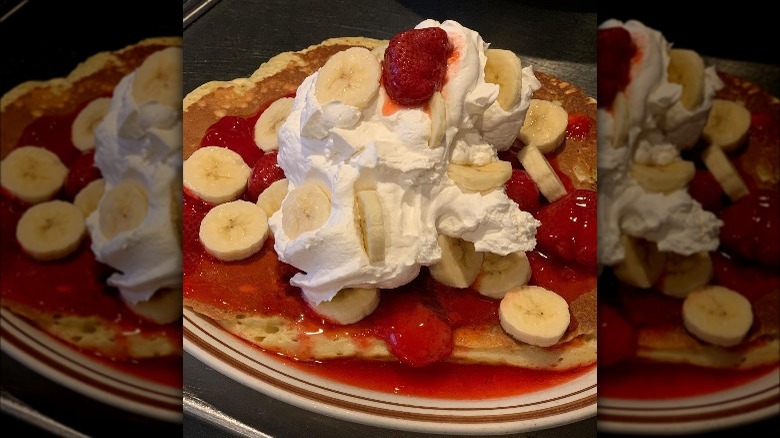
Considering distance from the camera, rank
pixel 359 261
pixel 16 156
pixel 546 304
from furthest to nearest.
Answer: pixel 546 304 < pixel 359 261 < pixel 16 156

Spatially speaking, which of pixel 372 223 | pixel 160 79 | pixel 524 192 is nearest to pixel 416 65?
pixel 372 223

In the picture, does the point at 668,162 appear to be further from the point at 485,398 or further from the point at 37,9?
the point at 37,9

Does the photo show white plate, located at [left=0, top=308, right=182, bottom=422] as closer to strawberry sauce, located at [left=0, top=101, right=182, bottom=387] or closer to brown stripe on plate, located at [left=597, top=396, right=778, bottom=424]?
strawberry sauce, located at [left=0, top=101, right=182, bottom=387]

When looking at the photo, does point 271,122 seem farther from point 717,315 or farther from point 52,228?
point 717,315

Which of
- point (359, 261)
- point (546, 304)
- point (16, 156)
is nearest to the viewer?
point (16, 156)

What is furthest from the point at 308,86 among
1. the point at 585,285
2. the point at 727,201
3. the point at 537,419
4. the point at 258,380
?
the point at 727,201
